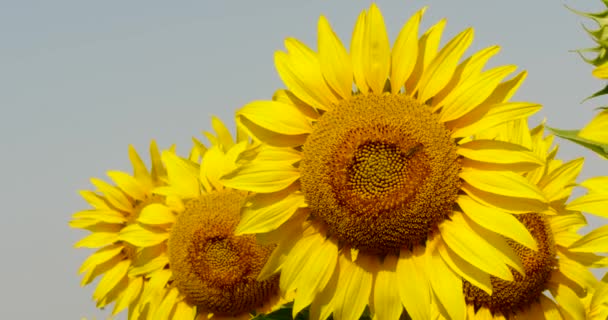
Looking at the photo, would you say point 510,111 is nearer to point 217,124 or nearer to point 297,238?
point 297,238

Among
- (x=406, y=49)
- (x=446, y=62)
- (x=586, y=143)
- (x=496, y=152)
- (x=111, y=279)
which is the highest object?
(x=406, y=49)

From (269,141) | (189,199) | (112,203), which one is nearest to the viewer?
(269,141)

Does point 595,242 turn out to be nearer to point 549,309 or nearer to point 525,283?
point 525,283

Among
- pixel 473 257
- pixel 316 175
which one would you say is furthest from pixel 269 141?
pixel 473 257

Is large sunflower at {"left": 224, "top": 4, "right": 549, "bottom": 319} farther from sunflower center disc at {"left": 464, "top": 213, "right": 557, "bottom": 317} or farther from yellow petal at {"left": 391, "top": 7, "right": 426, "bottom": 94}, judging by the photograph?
sunflower center disc at {"left": 464, "top": 213, "right": 557, "bottom": 317}

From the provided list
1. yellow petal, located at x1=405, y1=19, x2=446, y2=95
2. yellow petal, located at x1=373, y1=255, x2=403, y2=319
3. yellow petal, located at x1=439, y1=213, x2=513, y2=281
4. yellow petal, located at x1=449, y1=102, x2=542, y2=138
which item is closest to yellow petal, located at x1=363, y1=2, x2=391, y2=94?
yellow petal, located at x1=405, y1=19, x2=446, y2=95

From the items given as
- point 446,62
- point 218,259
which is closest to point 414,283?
point 446,62
